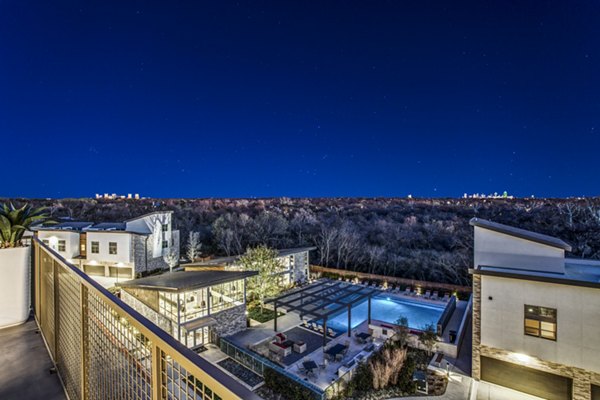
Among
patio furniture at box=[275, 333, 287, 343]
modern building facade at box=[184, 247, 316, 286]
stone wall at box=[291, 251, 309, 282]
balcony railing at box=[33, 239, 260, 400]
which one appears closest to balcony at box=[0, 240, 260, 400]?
balcony railing at box=[33, 239, 260, 400]

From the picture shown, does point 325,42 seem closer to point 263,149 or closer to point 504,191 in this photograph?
point 263,149

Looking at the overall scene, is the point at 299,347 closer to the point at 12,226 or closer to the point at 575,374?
the point at 575,374

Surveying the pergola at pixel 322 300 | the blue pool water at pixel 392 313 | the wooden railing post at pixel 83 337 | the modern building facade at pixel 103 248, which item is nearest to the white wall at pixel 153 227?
the modern building facade at pixel 103 248

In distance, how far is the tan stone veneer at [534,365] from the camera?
9383mm

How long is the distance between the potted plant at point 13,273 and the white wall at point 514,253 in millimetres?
13998

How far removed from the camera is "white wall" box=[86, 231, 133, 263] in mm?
22469

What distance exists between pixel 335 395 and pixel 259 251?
387 inches

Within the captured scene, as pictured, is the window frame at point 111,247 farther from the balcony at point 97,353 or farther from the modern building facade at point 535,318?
the modern building facade at point 535,318

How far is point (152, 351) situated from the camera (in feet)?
4.93

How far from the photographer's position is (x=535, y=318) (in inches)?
398

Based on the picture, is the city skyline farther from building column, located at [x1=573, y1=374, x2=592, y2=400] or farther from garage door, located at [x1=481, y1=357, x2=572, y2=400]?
building column, located at [x1=573, y1=374, x2=592, y2=400]

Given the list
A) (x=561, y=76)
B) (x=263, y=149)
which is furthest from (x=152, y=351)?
(x=263, y=149)

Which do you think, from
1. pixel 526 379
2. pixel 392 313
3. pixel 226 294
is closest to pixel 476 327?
pixel 526 379

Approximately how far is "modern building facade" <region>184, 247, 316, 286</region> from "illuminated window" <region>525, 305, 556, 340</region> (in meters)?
12.8
